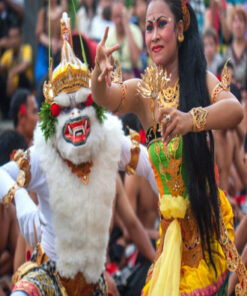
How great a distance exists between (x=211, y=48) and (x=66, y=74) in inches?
195

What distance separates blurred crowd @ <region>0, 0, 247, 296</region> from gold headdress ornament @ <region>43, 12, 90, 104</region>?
13 cm

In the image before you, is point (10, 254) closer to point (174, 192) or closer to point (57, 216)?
point (57, 216)

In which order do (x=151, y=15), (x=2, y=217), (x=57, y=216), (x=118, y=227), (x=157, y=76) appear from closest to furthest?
(x=157, y=76), (x=151, y=15), (x=57, y=216), (x=2, y=217), (x=118, y=227)

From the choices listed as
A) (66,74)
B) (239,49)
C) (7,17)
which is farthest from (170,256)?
(7,17)

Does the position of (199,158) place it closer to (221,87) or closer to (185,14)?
(221,87)

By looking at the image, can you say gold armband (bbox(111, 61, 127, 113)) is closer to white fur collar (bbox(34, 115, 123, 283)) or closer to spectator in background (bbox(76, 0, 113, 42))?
white fur collar (bbox(34, 115, 123, 283))

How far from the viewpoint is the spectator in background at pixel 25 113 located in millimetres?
6969

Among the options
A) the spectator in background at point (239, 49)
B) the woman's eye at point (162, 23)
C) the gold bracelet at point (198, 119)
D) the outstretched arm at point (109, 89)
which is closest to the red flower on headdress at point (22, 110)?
the spectator in background at point (239, 49)

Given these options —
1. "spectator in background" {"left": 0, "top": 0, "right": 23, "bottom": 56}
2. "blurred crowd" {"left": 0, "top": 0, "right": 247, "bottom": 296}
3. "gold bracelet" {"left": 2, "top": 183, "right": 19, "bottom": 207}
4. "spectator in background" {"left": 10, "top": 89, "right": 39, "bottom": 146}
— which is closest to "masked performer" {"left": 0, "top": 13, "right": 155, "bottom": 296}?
"gold bracelet" {"left": 2, "top": 183, "right": 19, "bottom": 207}

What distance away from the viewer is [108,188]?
448 cm

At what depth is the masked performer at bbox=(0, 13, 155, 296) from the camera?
14.5 ft

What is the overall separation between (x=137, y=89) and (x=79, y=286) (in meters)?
1.57

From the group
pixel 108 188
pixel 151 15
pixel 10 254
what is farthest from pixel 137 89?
pixel 10 254

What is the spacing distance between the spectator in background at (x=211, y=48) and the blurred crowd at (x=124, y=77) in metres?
0.01
